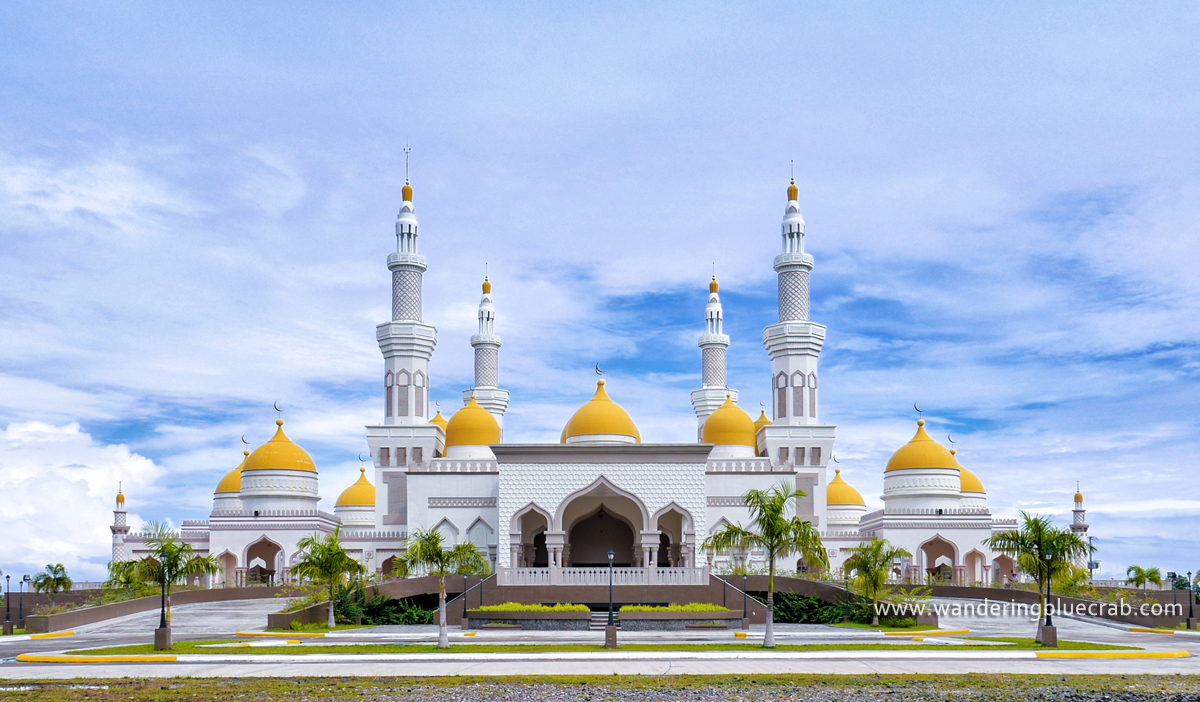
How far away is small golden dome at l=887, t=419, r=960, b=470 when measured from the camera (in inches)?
2188

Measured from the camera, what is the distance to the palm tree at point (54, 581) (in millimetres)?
46531

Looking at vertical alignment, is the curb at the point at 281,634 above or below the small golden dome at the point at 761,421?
below

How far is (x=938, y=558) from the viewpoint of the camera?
55781mm

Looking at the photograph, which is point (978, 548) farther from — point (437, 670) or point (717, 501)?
point (437, 670)

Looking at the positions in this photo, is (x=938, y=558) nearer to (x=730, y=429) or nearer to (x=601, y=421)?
(x=730, y=429)

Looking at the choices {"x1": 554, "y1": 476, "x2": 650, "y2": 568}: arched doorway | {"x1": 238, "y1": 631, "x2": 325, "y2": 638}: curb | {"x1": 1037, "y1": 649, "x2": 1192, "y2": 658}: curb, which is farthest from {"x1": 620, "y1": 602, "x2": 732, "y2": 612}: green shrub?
{"x1": 1037, "y1": 649, "x2": 1192, "y2": 658}: curb

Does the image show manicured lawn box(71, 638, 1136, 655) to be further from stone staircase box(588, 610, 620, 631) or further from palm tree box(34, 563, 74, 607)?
palm tree box(34, 563, 74, 607)

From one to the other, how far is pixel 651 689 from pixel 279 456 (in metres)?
42.6

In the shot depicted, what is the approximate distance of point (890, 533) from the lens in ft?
174

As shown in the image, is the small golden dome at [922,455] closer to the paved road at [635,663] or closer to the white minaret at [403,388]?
the white minaret at [403,388]

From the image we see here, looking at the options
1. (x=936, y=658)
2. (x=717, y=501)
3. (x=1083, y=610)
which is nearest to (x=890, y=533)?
(x=717, y=501)

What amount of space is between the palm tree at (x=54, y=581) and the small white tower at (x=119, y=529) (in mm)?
13262

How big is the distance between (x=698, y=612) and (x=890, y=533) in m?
24.6

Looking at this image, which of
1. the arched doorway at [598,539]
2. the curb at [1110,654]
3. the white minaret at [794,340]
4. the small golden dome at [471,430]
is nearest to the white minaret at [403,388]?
the small golden dome at [471,430]
